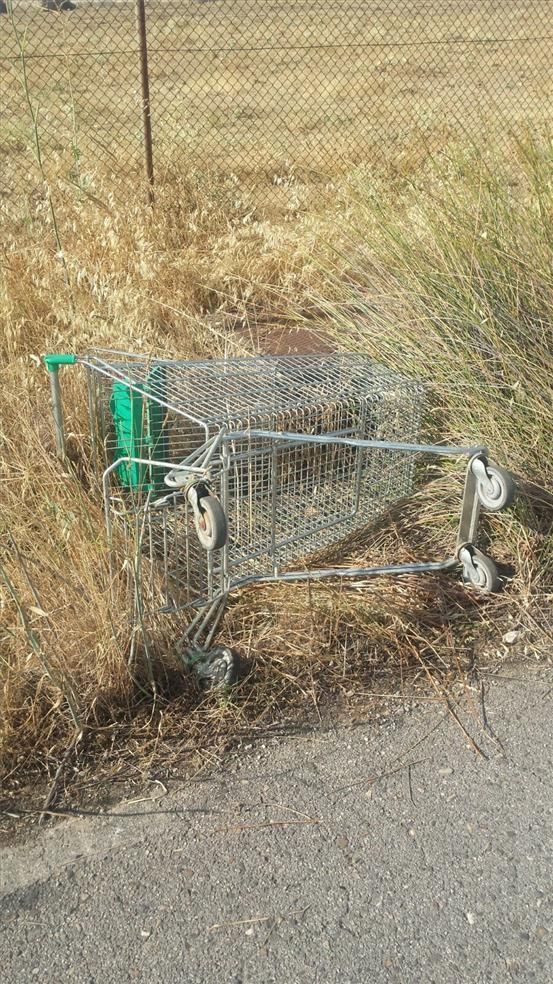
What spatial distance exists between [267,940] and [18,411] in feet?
7.58

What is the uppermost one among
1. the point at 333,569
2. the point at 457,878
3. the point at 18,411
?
the point at 18,411

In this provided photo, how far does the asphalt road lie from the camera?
2080 mm

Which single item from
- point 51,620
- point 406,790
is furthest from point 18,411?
point 406,790

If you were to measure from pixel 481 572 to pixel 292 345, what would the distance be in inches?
70.4

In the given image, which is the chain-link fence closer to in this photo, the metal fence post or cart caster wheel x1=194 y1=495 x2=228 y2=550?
the metal fence post

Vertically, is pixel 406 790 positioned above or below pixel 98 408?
below

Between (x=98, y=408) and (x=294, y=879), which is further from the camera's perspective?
(x=98, y=408)

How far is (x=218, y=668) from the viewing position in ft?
9.25

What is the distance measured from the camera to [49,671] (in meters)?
2.61

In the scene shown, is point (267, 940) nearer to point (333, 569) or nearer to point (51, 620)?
point (51, 620)

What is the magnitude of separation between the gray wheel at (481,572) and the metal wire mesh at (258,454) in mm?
444

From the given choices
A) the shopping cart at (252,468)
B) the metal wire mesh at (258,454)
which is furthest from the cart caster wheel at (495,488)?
the metal wire mesh at (258,454)

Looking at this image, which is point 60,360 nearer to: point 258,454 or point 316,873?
point 258,454

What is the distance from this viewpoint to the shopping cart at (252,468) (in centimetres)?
288
